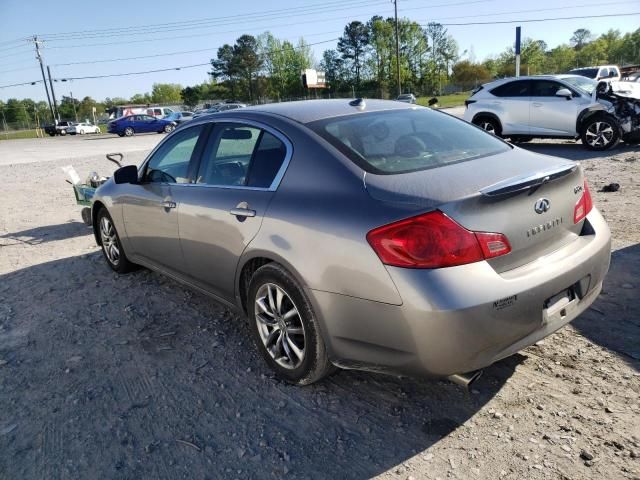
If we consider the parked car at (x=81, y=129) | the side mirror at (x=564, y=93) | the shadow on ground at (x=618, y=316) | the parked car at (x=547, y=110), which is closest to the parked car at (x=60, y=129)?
the parked car at (x=81, y=129)

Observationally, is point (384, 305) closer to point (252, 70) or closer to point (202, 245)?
point (202, 245)

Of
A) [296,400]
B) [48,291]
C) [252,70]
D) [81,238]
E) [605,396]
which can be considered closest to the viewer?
[605,396]

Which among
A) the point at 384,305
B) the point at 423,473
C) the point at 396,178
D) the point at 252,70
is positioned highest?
the point at 252,70

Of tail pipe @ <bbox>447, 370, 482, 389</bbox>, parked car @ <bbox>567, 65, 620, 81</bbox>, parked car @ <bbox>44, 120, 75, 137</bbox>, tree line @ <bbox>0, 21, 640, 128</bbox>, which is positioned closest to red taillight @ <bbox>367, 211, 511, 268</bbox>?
tail pipe @ <bbox>447, 370, 482, 389</bbox>

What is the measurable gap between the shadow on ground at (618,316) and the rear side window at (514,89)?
8266 mm

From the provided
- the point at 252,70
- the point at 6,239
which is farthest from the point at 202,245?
the point at 252,70

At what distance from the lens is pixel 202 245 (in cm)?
357

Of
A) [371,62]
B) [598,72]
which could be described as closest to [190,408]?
[598,72]

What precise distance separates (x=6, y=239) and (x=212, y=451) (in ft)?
20.0

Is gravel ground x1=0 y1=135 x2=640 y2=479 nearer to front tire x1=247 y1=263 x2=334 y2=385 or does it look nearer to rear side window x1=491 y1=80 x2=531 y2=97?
front tire x1=247 y1=263 x2=334 y2=385

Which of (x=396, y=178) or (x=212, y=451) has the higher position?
(x=396, y=178)

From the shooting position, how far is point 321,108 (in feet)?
11.2

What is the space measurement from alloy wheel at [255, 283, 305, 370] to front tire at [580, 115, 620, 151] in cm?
1002

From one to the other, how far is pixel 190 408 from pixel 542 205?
2.23 m
